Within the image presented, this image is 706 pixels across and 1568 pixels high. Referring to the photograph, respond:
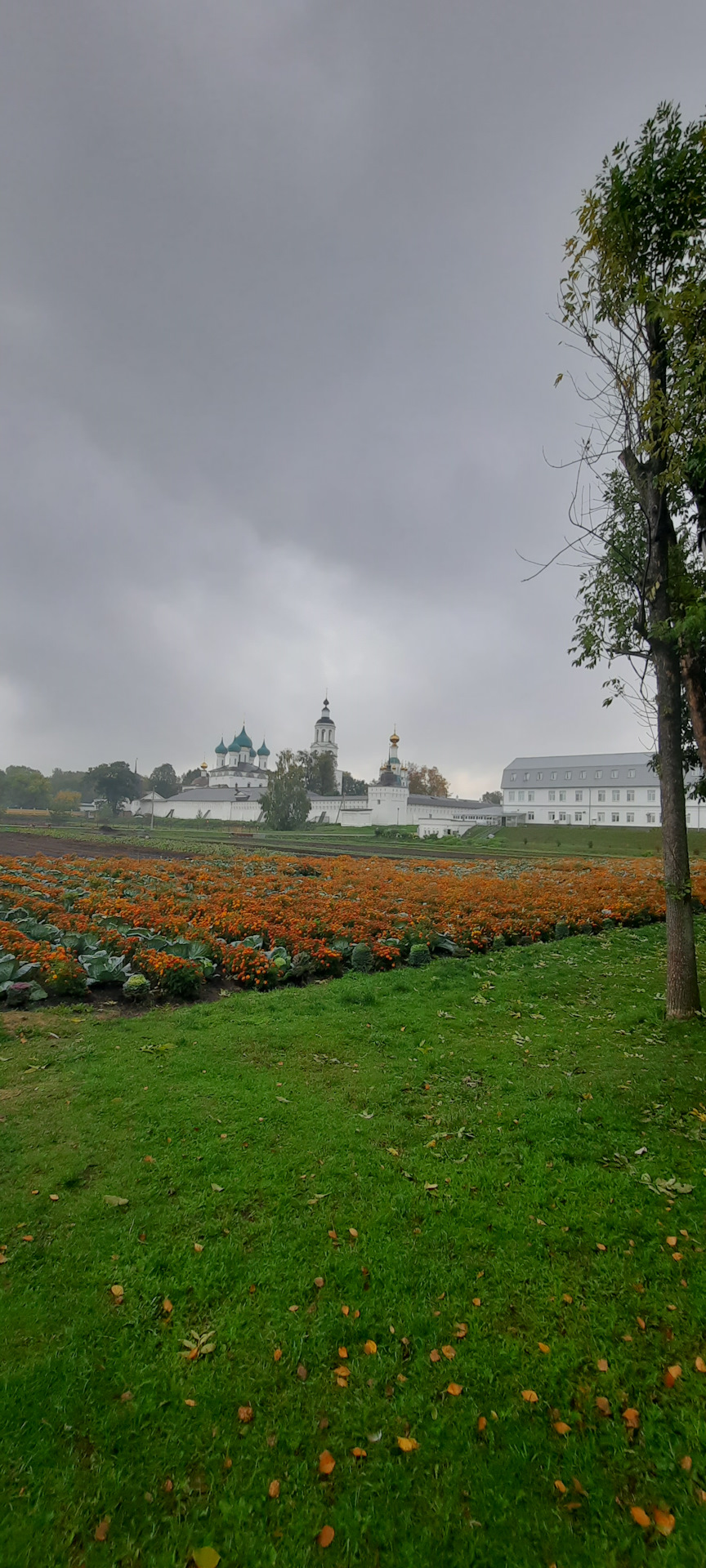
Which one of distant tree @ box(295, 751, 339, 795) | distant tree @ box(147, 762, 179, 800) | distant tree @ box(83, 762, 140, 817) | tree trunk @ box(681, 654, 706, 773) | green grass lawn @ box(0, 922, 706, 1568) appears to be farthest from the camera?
distant tree @ box(147, 762, 179, 800)

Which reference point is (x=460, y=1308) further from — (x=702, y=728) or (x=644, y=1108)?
(x=702, y=728)

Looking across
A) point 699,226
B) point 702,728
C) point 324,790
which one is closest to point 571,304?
point 699,226

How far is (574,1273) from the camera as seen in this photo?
124 inches

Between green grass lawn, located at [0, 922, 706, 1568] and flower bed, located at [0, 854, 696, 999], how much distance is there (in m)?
2.52

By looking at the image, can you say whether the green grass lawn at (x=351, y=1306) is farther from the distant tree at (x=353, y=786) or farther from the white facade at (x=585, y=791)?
the distant tree at (x=353, y=786)

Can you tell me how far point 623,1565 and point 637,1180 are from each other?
80.9 inches

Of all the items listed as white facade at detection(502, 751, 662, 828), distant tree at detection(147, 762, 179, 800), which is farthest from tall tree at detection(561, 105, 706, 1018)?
distant tree at detection(147, 762, 179, 800)

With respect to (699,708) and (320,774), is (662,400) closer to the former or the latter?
(699,708)

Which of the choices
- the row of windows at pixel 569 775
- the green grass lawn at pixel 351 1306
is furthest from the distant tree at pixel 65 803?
the green grass lawn at pixel 351 1306

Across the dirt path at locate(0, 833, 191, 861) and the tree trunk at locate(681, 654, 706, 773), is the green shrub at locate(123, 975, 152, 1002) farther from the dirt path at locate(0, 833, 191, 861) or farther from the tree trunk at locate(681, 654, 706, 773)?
the dirt path at locate(0, 833, 191, 861)

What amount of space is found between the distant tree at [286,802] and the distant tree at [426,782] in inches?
1582

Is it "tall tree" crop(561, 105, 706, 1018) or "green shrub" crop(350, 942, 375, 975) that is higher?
"tall tree" crop(561, 105, 706, 1018)

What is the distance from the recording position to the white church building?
66500 mm

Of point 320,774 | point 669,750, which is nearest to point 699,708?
point 669,750
